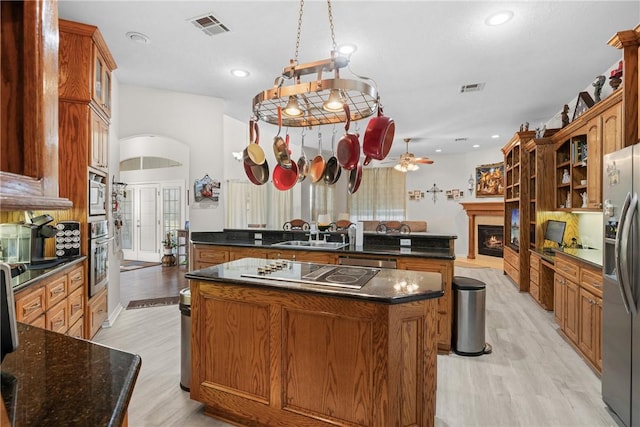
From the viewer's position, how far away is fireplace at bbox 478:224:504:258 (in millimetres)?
8406

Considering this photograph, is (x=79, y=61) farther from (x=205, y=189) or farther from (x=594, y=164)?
(x=594, y=164)

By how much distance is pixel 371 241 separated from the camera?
13.2ft

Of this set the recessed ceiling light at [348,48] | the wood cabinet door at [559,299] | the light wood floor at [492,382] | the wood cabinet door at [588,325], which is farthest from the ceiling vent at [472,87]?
the light wood floor at [492,382]

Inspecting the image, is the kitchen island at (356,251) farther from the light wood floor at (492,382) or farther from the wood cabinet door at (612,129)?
the wood cabinet door at (612,129)

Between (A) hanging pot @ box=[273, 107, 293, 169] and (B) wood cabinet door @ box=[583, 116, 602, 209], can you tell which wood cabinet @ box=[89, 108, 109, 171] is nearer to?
(A) hanging pot @ box=[273, 107, 293, 169]

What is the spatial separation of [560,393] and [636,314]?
931 millimetres

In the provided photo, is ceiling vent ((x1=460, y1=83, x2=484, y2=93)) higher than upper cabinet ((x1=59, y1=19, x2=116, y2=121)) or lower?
higher

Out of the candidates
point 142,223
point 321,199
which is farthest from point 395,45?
point 142,223

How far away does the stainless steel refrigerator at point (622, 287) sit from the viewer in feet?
6.37

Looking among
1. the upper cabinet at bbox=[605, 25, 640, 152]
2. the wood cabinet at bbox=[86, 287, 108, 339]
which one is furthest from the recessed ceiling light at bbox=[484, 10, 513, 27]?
the wood cabinet at bbox=[86, 287, 108, 339]

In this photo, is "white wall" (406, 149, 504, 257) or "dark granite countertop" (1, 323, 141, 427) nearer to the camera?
"dark granite countertop" (1, 323, 141, 427)

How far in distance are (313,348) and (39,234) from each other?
2.54 m

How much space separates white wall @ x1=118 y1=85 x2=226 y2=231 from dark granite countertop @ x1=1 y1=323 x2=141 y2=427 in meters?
4.08

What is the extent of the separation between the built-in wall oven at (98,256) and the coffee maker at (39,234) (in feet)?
1.39
